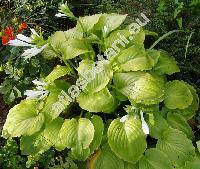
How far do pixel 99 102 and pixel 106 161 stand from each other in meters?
0.50

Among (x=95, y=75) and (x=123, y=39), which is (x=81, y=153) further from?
(x=123, y=39)

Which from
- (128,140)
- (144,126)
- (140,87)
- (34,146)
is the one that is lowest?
(34,146)

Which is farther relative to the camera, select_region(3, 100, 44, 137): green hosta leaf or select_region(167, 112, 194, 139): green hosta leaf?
select_region(167, 112, 194, 139): green hosta leaf

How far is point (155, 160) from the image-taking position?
306 centimetres

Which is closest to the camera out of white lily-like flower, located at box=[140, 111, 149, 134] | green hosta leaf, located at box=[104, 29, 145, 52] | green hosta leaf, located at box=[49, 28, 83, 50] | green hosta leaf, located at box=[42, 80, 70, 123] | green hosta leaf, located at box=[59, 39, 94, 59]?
white lily-like flower, located at box=[140, 111, 149, 134]

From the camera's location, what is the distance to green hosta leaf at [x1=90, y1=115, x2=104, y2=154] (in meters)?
3.11

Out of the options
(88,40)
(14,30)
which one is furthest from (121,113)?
(14,30)

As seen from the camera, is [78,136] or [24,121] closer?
[78,136]

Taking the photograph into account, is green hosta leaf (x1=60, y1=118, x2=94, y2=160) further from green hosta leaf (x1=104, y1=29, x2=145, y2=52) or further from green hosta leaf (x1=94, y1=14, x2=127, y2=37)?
green hosta leaf (x1=94, y1=14, x2=127, y2=37)

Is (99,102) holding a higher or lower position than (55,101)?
higher

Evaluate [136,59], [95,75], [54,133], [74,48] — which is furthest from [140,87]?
[54,133]

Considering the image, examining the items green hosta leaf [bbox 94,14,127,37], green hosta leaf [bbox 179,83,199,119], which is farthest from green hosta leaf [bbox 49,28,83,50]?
green hosta leaf [bbox 179,83,199,119]

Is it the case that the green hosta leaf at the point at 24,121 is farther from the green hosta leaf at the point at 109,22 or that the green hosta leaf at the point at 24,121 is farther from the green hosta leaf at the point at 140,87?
the green hosta leaf at the point at 109,22

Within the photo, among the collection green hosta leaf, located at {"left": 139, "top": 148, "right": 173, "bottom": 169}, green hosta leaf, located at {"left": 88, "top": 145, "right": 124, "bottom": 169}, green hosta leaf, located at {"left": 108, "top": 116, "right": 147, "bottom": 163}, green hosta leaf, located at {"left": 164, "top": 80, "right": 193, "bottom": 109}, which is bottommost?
green hosta leaf, located at {"left": 88, "top": 145, "right": 124, "bottom": 169}
